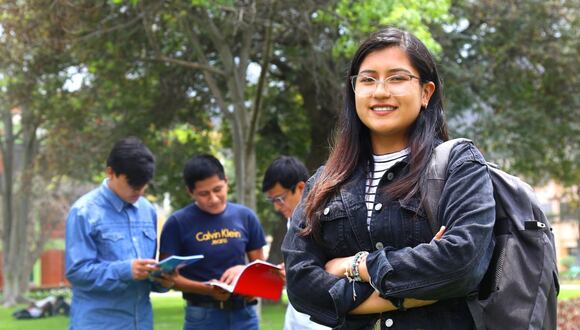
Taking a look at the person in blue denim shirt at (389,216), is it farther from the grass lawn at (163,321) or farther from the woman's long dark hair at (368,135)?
the grass lawn at (163,321)

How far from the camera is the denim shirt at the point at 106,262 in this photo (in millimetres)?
5043

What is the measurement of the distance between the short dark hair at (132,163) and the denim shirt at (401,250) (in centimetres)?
249

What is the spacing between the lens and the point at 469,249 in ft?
8.18

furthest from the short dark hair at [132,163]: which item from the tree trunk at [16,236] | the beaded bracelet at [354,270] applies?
the tree trunk at [16,236]

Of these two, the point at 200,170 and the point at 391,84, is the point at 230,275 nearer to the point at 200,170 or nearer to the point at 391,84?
the point at 200,170

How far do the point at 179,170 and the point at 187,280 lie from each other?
12569 mm

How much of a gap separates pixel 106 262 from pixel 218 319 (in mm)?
936

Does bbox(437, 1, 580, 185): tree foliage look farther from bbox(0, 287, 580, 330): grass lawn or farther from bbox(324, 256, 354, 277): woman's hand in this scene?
bbox(324, 256, 354, 277): woman's hand

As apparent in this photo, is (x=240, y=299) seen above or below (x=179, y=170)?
below

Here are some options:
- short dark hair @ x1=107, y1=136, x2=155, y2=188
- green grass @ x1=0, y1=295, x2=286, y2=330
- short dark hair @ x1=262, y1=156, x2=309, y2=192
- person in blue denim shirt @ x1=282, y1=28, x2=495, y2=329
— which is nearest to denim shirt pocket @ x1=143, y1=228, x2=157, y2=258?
short dark hair @ x1=107, y1=136, x2=155, y2=188

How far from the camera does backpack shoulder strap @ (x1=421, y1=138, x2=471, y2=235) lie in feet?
8.66

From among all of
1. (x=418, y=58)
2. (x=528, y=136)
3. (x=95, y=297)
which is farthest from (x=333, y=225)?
(x=528, y=136)

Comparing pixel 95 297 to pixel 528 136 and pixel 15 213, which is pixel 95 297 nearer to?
pixel 528 136

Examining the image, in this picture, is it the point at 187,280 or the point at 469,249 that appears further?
the point at 187,280
